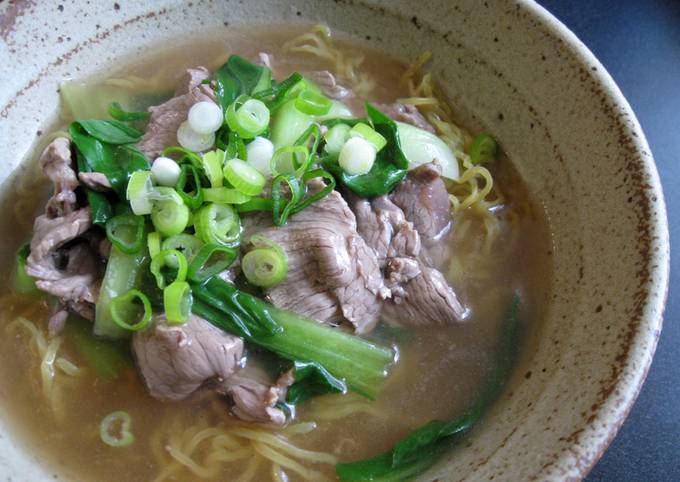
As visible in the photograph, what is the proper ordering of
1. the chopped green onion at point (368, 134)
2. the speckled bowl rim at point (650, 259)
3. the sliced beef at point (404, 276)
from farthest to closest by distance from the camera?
the chopped green onion at point (368, 134) → the sliced beef at point (404, 276) → the speckled bowl rim at point (650, 259)

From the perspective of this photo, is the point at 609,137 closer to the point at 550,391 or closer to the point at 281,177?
the point at 550,391

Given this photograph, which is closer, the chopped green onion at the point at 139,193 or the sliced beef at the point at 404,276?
the chopped green onion at the point at 139,193

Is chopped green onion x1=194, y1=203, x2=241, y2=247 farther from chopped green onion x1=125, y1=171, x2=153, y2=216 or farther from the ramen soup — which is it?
chopped green onion x1=125, y1=171, x2=153, y2=216

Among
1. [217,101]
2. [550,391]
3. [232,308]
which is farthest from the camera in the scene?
[217,101]

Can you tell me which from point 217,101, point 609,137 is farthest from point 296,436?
point 609,137

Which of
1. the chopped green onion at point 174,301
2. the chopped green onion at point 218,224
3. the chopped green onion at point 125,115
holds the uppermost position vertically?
the chopped green onion at point 218,224

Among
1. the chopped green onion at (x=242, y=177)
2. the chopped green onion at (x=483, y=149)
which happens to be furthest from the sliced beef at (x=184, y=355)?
the chopped green onion at (x=483, y=149)

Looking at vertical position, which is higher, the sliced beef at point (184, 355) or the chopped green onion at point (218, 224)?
the chopped green onion at point (218, 224)

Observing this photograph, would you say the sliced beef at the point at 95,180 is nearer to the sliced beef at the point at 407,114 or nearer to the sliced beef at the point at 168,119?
the sliced beef at the point at 168,119
